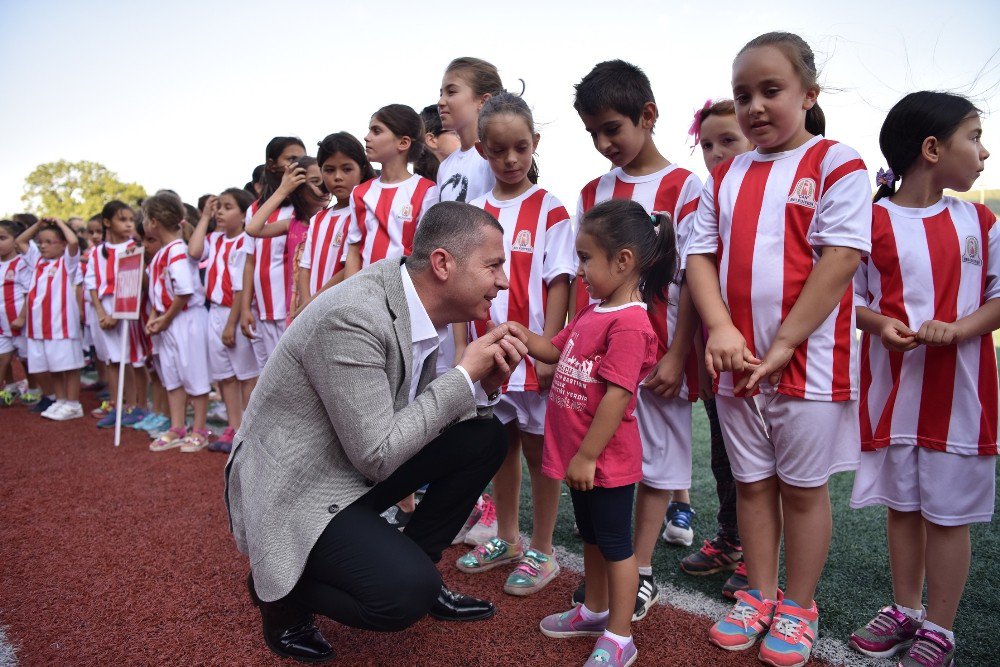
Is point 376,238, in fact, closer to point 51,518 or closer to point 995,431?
point 51,518

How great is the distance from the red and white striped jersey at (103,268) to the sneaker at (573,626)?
5.70 metres

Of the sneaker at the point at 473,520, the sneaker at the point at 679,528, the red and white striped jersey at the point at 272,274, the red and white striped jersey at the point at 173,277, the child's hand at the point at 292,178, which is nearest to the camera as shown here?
the sneaker at the point at 679,528

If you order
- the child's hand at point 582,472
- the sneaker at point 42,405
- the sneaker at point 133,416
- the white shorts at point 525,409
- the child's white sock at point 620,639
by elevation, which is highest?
the child's hand at point 582,472

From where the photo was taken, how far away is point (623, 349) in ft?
6.88

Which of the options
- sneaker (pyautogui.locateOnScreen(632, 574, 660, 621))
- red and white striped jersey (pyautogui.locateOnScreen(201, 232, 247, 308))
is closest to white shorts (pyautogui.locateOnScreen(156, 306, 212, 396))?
red and white striped jersey (pyautogui.locateOnScreen(201, 232, 247, 308))

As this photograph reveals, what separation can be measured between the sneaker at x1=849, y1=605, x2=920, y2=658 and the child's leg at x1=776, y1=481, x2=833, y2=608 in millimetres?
233

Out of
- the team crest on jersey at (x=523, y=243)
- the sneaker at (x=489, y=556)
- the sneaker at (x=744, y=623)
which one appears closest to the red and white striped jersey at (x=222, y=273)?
the team crest on jersey at (x=523, y=243)

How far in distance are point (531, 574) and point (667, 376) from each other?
1.03 metres

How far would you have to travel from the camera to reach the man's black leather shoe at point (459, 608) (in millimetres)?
2551

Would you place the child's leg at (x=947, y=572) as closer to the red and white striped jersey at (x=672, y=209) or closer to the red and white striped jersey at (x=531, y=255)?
the red and white striped jersey at (x=672, y=209)

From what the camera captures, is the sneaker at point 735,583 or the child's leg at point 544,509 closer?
the sneaker at point 735,583

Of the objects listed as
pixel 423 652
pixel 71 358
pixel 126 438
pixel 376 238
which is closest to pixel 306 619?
pixel 423 652

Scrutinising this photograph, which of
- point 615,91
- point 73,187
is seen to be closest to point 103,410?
point 615,91

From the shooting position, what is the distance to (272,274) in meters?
5.03
